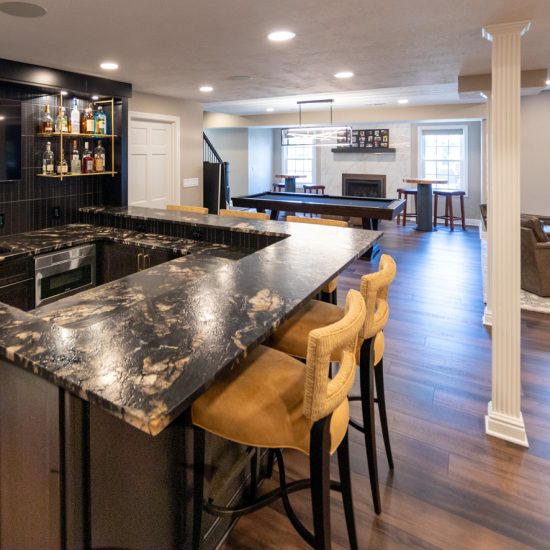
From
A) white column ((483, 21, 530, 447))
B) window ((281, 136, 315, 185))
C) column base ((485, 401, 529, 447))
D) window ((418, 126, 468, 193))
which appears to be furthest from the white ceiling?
window ((281, 136, 315, 185))

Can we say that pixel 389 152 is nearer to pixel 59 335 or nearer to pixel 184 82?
pixel 184 82

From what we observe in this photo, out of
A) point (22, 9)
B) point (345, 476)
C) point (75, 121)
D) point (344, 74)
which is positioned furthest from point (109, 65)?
point (345, 476)

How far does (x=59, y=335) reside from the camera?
126cm

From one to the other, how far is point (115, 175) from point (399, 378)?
3.42 meters

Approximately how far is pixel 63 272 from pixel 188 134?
344 centimetres

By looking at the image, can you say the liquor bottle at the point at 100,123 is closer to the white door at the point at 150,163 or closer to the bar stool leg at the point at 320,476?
the white door at the point at 150,163

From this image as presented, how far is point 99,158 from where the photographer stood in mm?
4312

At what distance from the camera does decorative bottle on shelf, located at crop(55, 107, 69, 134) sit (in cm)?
380

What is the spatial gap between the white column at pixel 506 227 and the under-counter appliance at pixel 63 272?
9.98ft

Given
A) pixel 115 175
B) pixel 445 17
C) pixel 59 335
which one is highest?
pixel 445 17

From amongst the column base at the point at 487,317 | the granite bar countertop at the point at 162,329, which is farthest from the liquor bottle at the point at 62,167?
the column base at the point at 487,317

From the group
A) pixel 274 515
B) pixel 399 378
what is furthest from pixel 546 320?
pixel 274 515

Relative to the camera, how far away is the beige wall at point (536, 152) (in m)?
7.09

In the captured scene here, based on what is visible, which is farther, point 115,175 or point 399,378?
point 115,175
